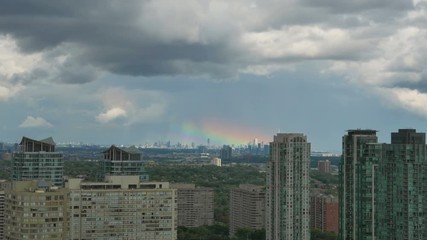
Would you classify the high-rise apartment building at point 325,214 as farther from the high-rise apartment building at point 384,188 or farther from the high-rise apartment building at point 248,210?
the high-rise apartment building at point 384,188

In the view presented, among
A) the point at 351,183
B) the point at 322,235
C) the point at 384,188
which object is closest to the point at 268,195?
the point at 351,183

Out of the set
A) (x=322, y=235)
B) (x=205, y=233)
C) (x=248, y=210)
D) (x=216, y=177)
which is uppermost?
(x=216, y=177)

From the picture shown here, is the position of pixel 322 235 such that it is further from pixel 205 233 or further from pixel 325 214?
pixel 205 233

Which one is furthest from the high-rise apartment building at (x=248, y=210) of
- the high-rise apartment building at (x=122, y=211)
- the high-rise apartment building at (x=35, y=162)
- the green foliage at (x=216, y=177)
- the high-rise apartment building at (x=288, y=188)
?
the high-rise apartment building at (x=122, y=211)

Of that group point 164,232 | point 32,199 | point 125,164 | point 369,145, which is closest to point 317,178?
point 125,164

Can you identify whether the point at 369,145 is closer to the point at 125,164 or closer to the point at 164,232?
the point at 164,232

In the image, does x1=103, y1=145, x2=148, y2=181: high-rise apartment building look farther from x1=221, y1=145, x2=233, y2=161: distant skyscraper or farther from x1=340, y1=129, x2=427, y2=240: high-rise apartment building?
x1=221, y1=145, x2=233, y2=161: distant skyscraper
